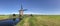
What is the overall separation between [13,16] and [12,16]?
42cm

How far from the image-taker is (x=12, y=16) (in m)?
49.2

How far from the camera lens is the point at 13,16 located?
162ft
